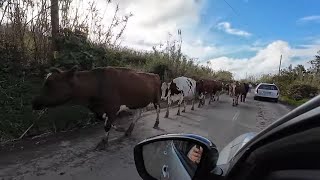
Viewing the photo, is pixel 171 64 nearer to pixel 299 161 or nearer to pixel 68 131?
pixel 68 131

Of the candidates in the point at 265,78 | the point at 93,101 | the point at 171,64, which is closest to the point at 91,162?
the point at 93,101

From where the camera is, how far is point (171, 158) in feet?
7.79

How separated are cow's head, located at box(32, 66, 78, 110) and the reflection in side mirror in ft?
24.6

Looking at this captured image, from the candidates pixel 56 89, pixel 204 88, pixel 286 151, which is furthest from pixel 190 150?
pixel 204 88

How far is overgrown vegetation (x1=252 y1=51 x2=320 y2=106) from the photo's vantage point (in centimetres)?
2950

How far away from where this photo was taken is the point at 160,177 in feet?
7.84

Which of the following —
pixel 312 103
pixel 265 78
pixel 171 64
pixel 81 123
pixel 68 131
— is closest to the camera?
pixel 312 103

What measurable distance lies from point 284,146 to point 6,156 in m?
7.60

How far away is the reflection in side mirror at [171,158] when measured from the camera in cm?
216

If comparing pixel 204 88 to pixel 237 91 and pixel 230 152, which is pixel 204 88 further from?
pixel 230 152

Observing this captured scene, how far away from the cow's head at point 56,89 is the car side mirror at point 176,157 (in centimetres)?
748

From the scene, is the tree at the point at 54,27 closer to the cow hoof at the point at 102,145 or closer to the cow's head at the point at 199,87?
the cow hoof at the point at 102,145

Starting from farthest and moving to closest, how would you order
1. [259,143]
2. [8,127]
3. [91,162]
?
[8,127] < [91,162] < [259,143]

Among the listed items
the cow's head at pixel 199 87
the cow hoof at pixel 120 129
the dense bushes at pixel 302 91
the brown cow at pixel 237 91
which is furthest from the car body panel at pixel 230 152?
the dense bushes at pixel 302 91
